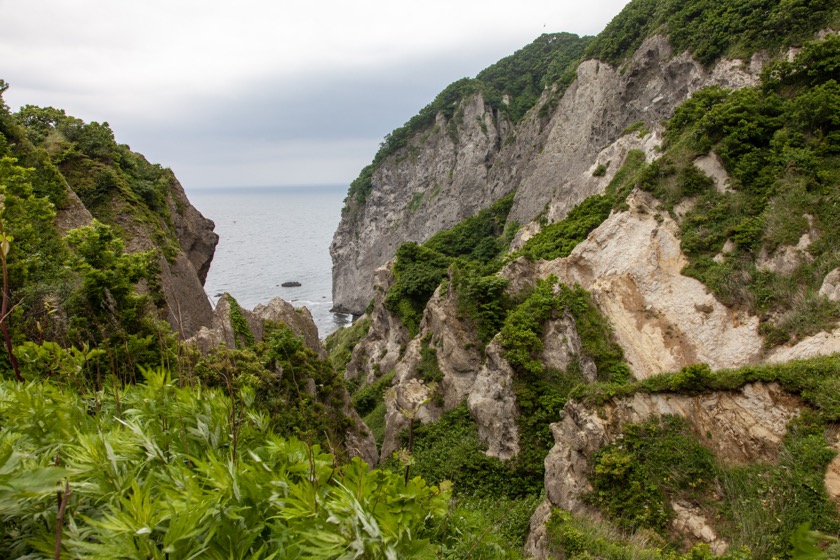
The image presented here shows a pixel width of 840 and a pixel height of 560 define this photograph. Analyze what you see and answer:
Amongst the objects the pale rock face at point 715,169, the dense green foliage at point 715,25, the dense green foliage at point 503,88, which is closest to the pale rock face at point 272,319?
the pale rock face at point 715,169

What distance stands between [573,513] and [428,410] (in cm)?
977

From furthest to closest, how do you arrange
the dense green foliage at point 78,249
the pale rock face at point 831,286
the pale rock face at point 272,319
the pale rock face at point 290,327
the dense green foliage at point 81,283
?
the pale rock face at point 272,319, the pale rock face at point 290,327, the pale rock face at point 831,286, the dense green foliage at point 81,283, the dense green foliage at point 78,249

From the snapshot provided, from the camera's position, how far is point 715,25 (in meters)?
30.8

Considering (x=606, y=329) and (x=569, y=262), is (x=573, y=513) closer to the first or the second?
(x=606, y=329)

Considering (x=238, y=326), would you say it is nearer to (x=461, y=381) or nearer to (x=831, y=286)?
(x=461, y=381)

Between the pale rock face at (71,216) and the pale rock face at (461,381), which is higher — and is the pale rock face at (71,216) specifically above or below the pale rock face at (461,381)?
above

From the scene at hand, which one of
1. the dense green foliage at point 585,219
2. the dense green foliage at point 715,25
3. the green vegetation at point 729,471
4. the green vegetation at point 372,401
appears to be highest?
the dense green foliage at point 715,25

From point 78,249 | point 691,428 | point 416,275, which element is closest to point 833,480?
point 691,428

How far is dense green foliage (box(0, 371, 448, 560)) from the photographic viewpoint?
8.95 feet

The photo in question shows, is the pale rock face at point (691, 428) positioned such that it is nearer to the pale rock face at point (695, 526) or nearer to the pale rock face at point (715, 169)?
the pale rock face at point (695, 526)

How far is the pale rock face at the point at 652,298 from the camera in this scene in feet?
51.3

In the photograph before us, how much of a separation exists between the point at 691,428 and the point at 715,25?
31779 mm

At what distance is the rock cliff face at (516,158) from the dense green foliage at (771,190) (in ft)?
33.6

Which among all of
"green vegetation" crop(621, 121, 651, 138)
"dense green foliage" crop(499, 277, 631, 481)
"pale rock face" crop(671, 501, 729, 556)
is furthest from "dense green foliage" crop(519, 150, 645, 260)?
"pale rock face" crop(671, 501, 729, 556)
